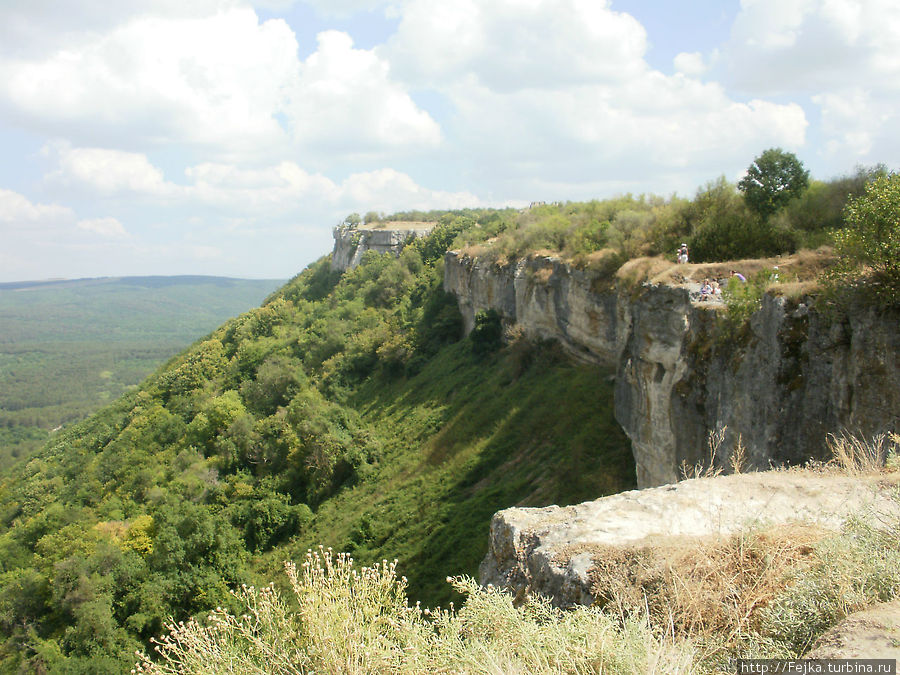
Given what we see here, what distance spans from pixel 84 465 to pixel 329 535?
86.8ft

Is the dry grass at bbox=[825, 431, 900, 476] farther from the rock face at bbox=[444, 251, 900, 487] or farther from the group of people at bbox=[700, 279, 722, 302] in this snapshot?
the group of people at bbox=[700, 279, 722, 302]

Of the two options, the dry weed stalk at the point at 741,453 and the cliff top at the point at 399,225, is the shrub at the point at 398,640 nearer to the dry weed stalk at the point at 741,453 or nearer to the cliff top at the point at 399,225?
the dry weed stalk at the point at 741,453

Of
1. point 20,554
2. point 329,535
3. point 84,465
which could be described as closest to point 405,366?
Result: point 329,535

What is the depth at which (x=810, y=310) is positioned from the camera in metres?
9.12

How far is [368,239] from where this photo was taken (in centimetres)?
6119

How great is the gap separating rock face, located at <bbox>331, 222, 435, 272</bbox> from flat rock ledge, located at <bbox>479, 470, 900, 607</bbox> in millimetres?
50613

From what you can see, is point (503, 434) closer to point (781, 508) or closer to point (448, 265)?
point (781, 508)

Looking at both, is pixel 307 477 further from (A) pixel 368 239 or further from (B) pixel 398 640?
(A) pixel 368 239

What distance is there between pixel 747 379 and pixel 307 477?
71.8 ft

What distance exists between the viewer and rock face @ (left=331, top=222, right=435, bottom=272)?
5884 centimetres

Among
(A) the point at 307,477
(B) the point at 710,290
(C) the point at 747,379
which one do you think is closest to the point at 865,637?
(C) the point at 747,379

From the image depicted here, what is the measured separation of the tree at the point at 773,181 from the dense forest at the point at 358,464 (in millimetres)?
166

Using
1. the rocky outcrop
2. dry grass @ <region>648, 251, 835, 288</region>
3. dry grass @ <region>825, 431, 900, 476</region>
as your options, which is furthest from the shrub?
the rocky outcrop

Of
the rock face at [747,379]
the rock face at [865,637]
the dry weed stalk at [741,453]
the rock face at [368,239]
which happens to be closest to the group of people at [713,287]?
the rock face at [747,379]
